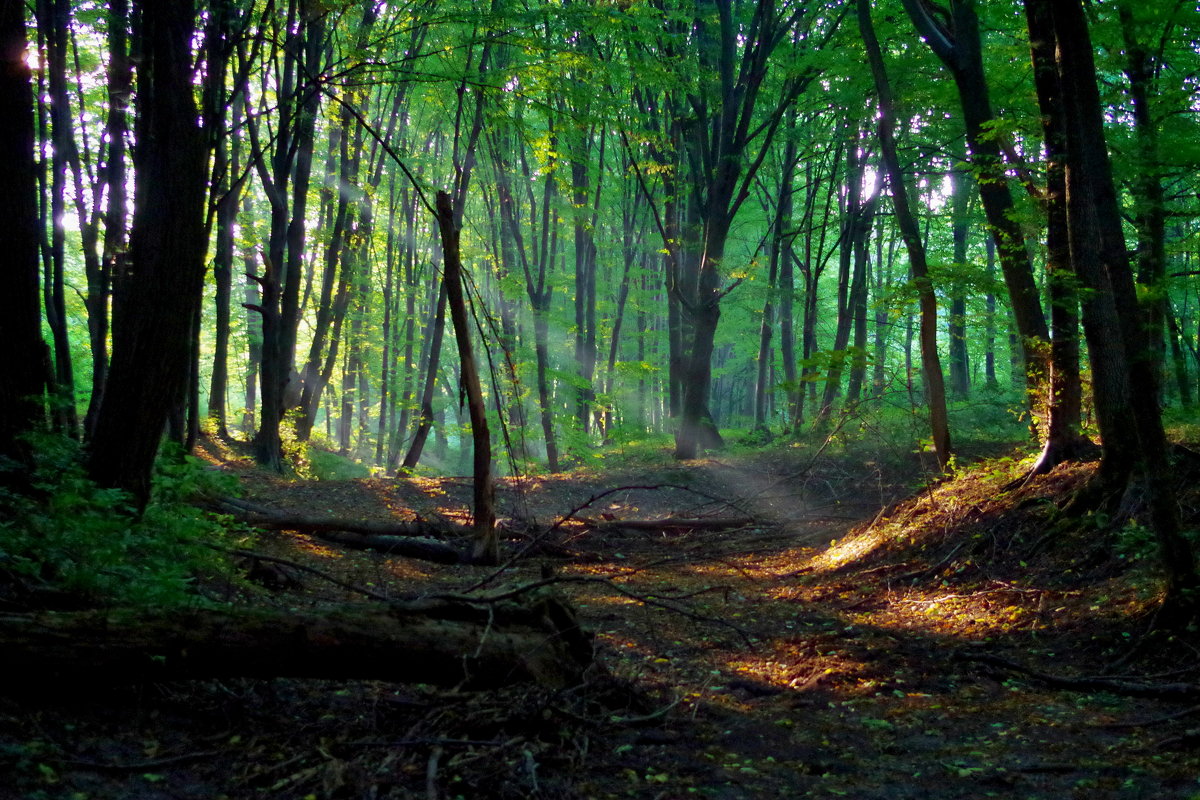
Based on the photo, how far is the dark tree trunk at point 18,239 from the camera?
6297mm

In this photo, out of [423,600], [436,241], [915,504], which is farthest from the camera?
[436,241]

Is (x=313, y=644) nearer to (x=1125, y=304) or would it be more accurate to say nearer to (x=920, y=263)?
(x=1125, y=304)

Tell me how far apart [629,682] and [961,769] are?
6.17ft

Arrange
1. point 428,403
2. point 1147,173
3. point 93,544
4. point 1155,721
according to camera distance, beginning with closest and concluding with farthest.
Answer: point 1155,721
point 93,544
point 1147,173
point 428,403

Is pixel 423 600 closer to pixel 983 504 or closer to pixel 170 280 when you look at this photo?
pixel 170 280

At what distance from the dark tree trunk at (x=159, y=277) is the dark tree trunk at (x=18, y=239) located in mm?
570

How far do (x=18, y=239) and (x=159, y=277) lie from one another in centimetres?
110

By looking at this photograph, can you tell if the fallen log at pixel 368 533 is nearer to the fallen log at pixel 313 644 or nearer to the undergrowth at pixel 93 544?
the undergrowth at pixel 93 544

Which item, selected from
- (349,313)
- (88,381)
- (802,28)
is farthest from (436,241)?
(802,28)

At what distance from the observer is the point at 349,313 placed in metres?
28.1

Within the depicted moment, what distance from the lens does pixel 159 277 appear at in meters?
6.57

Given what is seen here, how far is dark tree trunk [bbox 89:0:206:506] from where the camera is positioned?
21.1ft

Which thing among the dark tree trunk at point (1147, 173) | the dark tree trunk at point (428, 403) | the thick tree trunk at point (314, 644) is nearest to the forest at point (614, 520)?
the thick tree trunk at point (314, 644)

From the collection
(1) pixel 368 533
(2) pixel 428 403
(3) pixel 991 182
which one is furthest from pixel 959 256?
(1) pixel 368 533
